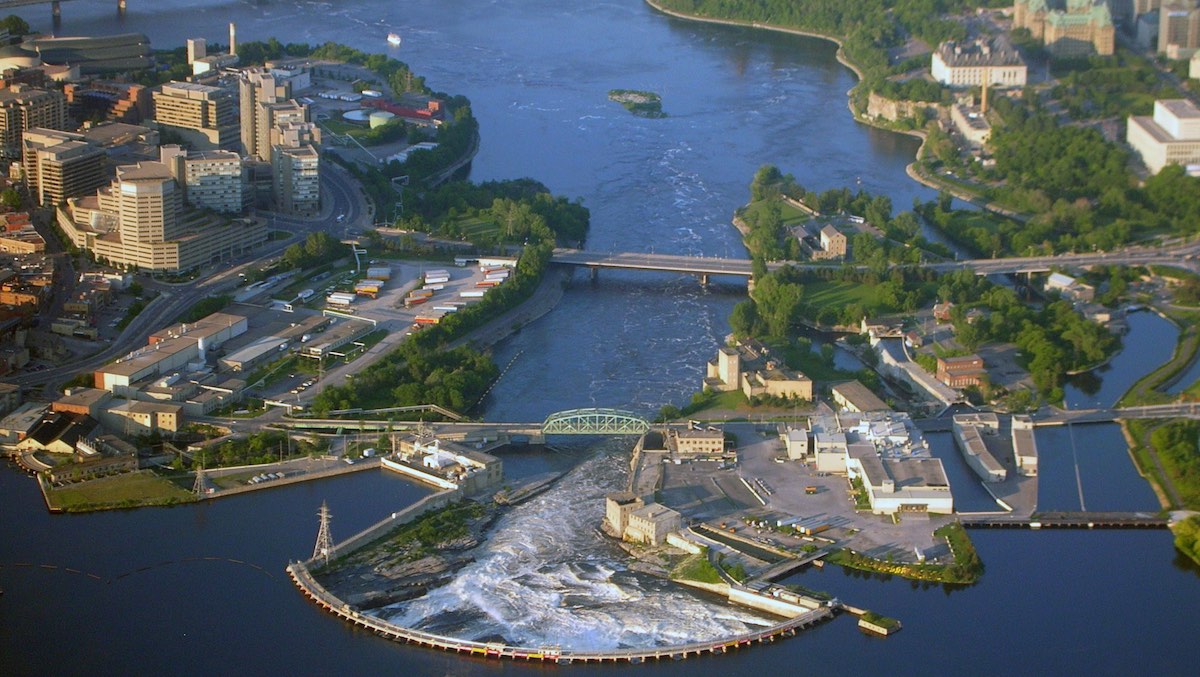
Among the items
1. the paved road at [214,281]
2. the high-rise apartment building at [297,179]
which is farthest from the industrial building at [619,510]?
the high-rise apartment building at [297,179]

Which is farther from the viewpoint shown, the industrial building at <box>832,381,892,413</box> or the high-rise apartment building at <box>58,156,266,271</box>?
the high-rise apartment building at <box>58,156,266,271</box>

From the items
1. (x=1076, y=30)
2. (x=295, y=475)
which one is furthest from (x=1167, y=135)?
(x=295, y=475)

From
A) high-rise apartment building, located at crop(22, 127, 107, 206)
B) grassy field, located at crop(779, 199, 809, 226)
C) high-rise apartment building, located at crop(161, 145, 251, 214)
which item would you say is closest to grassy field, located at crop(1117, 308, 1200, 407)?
grassy field, located at crop(779, 199, 809, 226)

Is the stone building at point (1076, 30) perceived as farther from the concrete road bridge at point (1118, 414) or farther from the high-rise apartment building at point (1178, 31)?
the concrete road bridge at point (1118, 414)

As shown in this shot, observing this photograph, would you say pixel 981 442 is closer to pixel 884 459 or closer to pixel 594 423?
pixel 884 459

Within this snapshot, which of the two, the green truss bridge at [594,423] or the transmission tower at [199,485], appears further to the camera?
the green truss bridge at [594,423]

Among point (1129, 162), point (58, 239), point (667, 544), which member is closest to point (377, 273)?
point (58, 239)

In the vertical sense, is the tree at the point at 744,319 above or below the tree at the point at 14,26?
below

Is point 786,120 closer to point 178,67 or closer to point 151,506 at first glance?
point 178,67

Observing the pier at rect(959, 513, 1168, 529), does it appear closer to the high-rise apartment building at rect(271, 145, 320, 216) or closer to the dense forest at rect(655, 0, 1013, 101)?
the high-rise apartment building at rect(271, 145, 320, 216)
